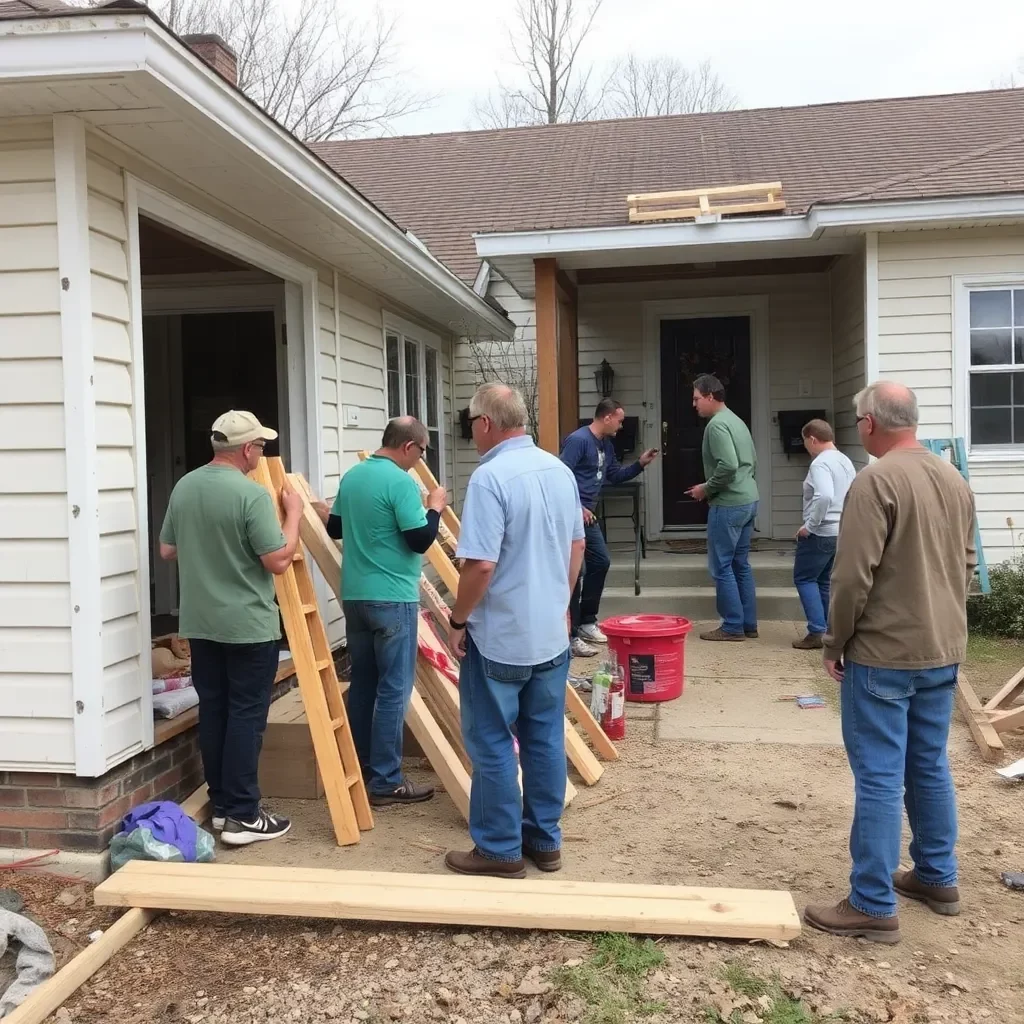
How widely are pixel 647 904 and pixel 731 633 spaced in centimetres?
444

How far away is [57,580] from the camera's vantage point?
3627 millimetres

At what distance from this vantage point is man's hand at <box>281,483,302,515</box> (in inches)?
162

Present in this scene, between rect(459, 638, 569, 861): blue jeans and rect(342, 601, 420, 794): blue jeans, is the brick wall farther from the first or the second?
rect(459, 638, 569, 861): blue jeans

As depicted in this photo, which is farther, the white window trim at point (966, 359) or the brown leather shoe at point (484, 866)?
the white window trim at point (966, 359)

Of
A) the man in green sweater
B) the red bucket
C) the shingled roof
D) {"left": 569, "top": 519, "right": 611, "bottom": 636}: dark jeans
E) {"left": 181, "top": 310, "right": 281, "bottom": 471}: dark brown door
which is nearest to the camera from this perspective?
the red bucket

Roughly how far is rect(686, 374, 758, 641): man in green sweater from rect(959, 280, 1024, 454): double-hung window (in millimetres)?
1975

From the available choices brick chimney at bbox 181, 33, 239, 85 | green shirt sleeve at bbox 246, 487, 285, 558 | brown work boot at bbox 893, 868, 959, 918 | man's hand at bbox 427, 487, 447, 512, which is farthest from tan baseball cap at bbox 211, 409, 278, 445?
brick chimney at bbox 181, 33, 239, 85

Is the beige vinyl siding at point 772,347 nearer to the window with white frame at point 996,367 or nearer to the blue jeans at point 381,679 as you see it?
the window with white frame at point 996,367

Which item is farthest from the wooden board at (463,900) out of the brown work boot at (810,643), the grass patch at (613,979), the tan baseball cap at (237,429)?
the brown work boot at (810,643)

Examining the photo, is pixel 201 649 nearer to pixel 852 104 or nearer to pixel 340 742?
pixel 340 742

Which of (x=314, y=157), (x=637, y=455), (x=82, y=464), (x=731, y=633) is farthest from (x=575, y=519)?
(x=637, y=455)

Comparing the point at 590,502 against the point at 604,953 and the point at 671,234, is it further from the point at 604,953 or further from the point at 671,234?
the point at 604,953

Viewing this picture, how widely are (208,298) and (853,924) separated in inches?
225

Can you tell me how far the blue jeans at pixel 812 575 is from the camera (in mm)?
6855
